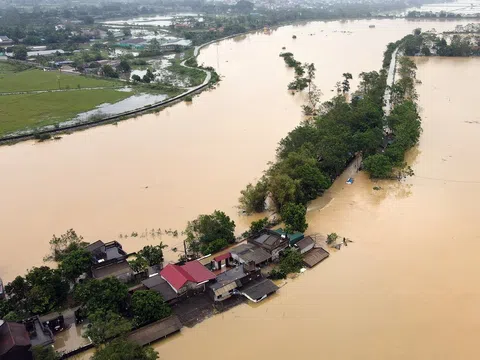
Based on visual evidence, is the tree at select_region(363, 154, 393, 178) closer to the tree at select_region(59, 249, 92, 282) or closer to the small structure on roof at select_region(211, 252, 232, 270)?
the small structure on roof at select_region(211, 252, 232, 270)

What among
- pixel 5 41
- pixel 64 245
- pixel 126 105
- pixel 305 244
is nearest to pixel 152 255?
pixel 64 245

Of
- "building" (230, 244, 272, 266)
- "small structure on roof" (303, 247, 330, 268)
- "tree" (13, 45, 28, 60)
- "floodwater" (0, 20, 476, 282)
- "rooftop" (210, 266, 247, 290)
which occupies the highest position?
"tree" (13, 45, 28, 60)

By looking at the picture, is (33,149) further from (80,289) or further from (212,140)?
(80,289)

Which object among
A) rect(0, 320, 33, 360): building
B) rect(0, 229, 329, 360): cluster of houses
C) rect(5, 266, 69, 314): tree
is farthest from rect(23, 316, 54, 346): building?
rect(5, 266, 69, 314): tree

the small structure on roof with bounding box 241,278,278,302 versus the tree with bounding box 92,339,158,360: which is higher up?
the tree with bounding box 92,339,158,360

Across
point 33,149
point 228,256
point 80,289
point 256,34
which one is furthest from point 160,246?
point 256,34
